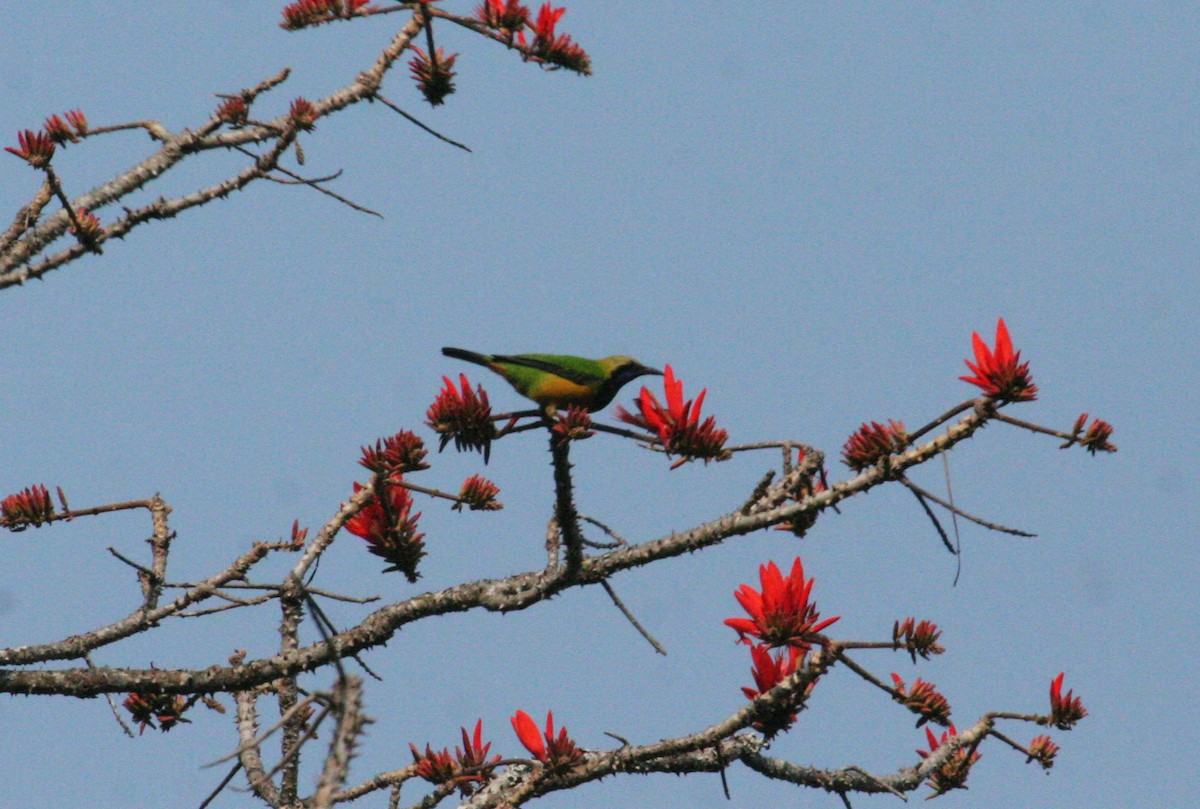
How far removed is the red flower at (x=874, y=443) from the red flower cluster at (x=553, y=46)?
3776 mm

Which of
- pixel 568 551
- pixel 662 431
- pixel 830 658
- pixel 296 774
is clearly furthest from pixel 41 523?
pixel 830 658

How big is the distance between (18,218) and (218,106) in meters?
1.29

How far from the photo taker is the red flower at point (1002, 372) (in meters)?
4.21

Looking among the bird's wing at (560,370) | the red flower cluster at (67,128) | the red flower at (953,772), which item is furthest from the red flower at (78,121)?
the red flower at (953,772)

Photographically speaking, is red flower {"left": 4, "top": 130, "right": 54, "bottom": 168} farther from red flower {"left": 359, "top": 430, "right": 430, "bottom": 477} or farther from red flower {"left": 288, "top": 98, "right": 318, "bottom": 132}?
red flower {"left": 359, "top": 430, "right": 430, "bottom": 477}

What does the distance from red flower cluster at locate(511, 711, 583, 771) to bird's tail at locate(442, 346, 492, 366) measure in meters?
2.90

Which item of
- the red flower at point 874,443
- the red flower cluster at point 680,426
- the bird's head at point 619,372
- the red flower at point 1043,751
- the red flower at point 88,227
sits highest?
the red flower at point 88,227

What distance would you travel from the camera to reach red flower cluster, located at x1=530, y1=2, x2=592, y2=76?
723cm

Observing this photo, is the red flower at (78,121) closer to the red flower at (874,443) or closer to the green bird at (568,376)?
the green bird at (568,376)

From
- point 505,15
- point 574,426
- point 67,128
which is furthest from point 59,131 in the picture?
point 574,426

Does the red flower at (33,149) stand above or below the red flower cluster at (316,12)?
below

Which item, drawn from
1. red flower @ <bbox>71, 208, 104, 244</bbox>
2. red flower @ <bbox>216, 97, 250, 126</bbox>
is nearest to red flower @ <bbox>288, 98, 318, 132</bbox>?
red flower @ <bbox>216, 97, 250, 126</bbox>

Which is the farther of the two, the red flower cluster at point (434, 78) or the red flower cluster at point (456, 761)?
the red flower cluster at point (434, 78)

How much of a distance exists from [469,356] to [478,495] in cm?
217
